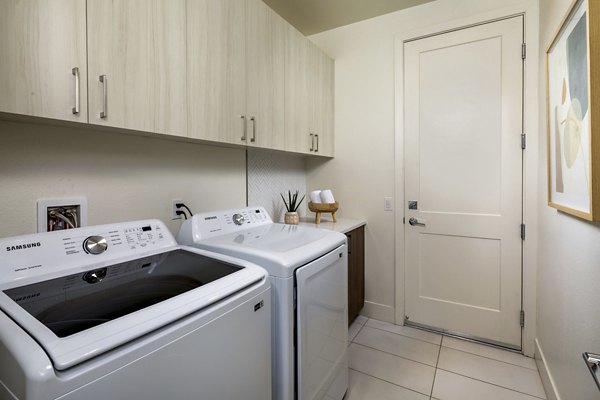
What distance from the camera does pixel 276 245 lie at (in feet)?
4.38

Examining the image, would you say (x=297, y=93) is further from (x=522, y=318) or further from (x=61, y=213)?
(x=522, y=318)

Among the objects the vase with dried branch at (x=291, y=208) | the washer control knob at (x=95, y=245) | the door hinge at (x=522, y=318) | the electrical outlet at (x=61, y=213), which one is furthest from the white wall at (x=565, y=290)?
the electrical outlet at (x=61, y=213)

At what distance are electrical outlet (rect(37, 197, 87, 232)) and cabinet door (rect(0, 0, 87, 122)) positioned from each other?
0.42 meters

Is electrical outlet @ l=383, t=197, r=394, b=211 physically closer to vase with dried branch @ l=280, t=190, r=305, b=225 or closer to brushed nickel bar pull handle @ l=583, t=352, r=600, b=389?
vase with dried branch @ l=280, t=190, r=305, b=225

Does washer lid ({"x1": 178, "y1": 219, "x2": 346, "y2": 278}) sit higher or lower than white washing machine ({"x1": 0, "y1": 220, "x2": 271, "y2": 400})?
higher

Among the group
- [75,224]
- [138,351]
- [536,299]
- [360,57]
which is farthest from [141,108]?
[536,299]

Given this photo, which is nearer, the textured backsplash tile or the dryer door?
the dryer door

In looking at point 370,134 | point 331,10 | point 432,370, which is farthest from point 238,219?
point 331,10

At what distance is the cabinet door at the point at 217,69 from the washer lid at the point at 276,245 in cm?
51

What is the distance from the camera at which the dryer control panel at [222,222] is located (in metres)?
1.45

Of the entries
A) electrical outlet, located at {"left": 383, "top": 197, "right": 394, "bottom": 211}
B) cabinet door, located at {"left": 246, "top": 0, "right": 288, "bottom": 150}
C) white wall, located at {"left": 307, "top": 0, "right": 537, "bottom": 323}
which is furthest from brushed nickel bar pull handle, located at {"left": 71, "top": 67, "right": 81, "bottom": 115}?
electrical outlet, located at {"left": 383, "top": 197, "right": 394, "bottom": 211}

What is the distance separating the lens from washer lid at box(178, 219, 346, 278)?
1142mm

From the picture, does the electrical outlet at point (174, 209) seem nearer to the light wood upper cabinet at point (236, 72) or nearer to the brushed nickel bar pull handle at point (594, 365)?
the light wood upper cabinet at point (236, 72)

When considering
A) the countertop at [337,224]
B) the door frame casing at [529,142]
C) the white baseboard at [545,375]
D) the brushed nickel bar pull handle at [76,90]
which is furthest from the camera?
the countertop at [337,224]
